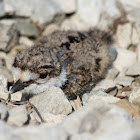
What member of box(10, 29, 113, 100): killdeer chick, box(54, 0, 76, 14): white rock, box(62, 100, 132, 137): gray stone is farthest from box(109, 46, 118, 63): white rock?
box(62, 100, 132, 137): gray stone

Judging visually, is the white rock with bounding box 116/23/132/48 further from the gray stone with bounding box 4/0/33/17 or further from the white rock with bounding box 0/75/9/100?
the white rock with bounding box 0/75/9/100

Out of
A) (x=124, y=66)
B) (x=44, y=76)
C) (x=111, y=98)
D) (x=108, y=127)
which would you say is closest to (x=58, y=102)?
(x=44, y=76)

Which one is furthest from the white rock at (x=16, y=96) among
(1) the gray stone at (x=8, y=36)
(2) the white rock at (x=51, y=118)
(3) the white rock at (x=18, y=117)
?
(1) the gray stone at (x=8, y=36)

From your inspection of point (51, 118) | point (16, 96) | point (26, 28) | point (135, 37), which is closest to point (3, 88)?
point (16, 96)

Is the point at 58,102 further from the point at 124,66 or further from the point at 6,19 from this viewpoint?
the point at 6,19

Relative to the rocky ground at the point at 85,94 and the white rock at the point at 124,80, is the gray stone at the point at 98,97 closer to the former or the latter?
the rocky ground at the point at 85,94

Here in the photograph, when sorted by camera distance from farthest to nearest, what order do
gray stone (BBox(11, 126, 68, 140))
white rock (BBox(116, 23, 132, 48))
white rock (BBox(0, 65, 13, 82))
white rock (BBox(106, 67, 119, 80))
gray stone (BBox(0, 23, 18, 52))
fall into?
1. white rock (BBox(116, 23, 132, 48))
2. gray stone (BBox(0, 23, 18, 52))
3. white rock (BBox(106, 67, 119, 80))
4. white rock (BBox(0, 65, 13, 82))
5. gray stone (BBox(11, 126, 68, 140))

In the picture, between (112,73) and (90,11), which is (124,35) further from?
(112,73)
